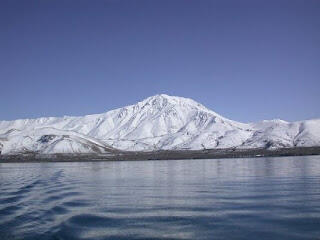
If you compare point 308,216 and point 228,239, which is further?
point 308,216

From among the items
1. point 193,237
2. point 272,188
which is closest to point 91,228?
point 193,237

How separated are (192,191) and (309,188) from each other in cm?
1308

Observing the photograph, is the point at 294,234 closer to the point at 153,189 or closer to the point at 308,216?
the point at 308,216

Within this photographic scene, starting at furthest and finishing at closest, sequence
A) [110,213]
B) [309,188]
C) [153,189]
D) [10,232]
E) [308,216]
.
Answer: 1. [153,189]
2. [309,188]
3. [110,213]
4. [308,216]
5. [10,232]

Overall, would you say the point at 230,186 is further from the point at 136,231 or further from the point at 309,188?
the point at 136,231

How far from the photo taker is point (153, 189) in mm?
48469

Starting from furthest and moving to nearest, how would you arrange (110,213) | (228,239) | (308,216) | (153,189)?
(153,189) < (110,213) < (308,216) < (228,239)

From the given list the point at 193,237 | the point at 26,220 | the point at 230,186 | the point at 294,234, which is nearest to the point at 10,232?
the point at 26,220

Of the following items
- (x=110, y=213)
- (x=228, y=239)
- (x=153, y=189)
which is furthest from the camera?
(x=153, y=189)

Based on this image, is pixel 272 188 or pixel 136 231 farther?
pixel 272 188

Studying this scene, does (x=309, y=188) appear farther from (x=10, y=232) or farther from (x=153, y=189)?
(x=10, y=232)

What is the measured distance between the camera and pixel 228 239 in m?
24.1

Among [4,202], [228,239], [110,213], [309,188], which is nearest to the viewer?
[228,239]

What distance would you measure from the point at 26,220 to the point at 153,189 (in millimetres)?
20504
